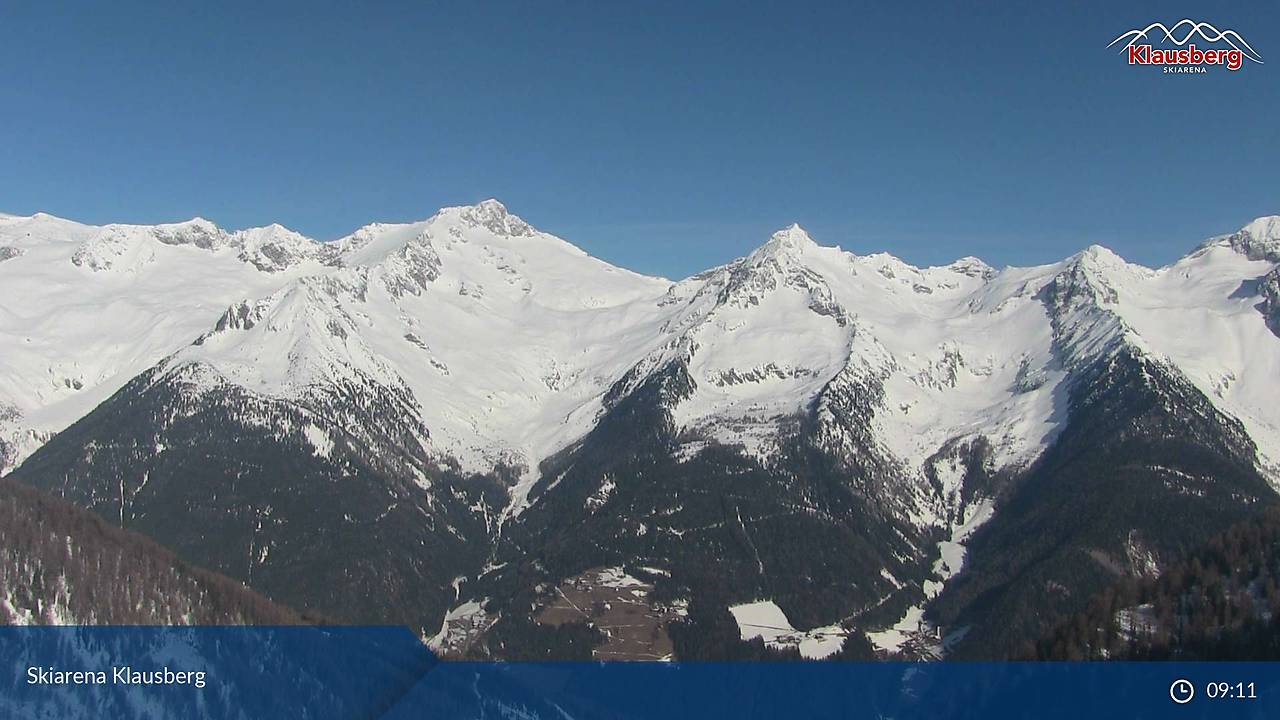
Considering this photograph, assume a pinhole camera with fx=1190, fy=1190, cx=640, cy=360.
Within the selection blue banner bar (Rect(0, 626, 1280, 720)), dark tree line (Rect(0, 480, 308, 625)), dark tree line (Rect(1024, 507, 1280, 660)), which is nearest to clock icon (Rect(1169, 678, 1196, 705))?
blue banner bar (Rect(0, 626, 1280, 720))

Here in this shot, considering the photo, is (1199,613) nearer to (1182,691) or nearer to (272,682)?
(1182,691)

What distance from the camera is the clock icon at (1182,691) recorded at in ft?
486

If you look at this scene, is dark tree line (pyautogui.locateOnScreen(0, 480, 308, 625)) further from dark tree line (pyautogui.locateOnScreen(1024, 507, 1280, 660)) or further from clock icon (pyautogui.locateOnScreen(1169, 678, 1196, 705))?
clock icon (pyautogui.locateOnScreen(1169, 678, 1196, 705))

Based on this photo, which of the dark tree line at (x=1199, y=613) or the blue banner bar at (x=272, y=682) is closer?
the blue banner bar at (x=272, y=682)

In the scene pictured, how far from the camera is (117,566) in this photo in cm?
17750

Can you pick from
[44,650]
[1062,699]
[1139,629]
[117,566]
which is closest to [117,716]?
[44,650]

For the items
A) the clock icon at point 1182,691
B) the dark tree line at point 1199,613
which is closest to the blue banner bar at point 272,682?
the clock icon at point 1182,691

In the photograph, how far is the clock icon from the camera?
148m

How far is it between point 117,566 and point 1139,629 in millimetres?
148265

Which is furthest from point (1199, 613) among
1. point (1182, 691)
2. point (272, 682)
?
point (272, 682)

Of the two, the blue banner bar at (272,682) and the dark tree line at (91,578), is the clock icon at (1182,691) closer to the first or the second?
the blue banner bar at (272,682)

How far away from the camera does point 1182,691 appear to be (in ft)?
496

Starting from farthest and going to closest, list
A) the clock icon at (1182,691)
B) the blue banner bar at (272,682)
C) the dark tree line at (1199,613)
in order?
the dark tree line at (1199,613), the clock icon at (1182,691), the blue banner bar at (272,682)

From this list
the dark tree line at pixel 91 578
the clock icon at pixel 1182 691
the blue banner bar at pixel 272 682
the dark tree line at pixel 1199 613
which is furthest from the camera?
the dark tree line at pixel 91 578
